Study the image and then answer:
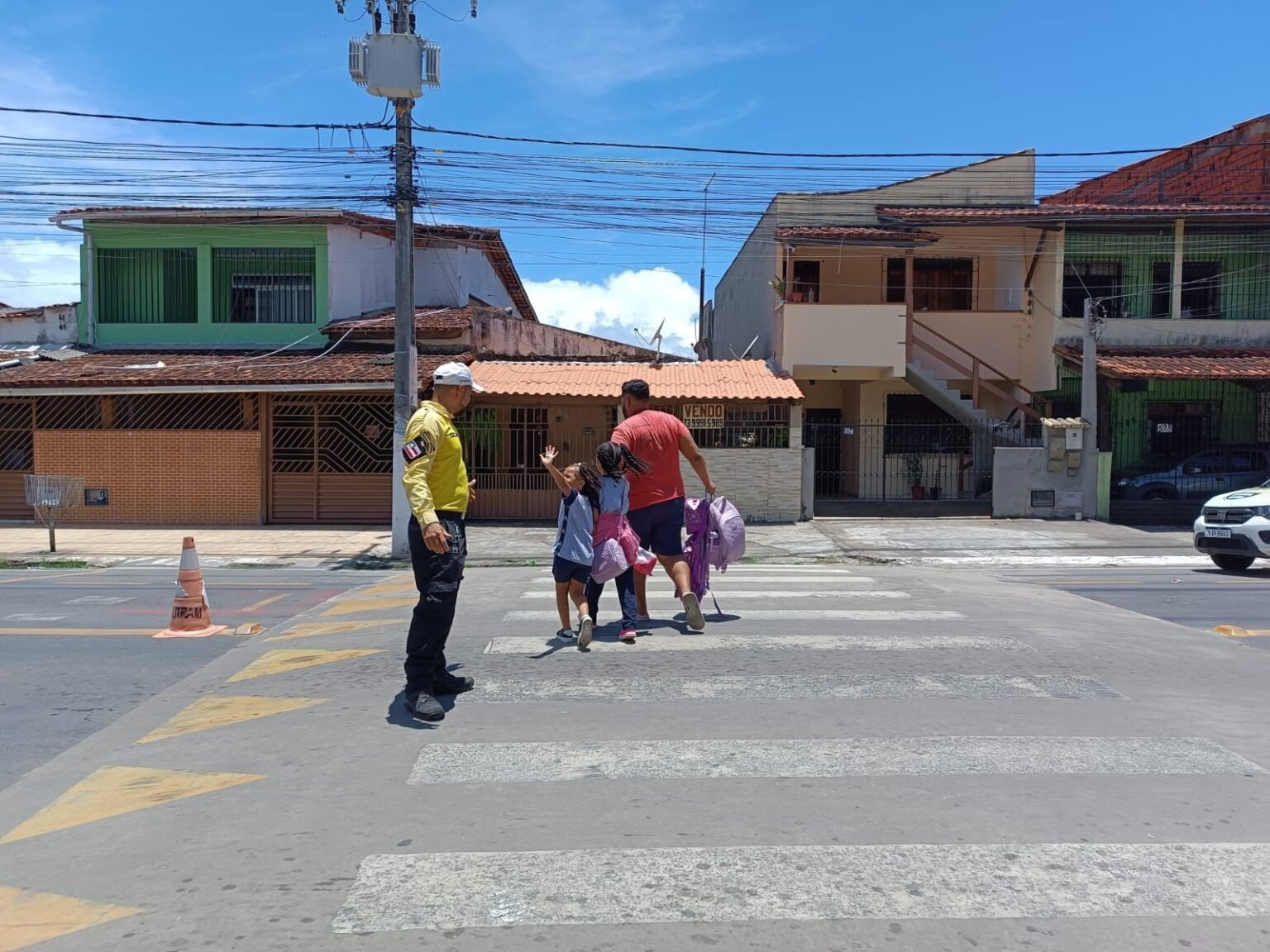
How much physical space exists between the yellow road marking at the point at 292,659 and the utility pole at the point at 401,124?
7.06m

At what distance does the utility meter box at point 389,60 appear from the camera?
568 inches

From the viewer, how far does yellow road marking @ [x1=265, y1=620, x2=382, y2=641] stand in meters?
8.05

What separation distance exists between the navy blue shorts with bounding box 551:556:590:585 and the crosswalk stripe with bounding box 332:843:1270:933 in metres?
3.33

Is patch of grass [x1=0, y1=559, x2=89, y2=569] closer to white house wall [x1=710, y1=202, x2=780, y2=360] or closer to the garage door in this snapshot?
the garage door

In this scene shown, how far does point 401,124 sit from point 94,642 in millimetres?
9464

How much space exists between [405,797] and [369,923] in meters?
1.07

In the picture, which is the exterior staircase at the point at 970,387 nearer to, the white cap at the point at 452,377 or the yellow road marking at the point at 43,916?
the white cap at the point at 452,377

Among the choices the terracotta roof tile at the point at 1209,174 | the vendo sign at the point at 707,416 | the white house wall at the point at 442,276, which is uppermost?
the terracotta roof tile at the point at 1209,174

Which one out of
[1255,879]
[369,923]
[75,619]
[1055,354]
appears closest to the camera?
[369,923]

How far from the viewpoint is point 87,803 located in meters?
4.48

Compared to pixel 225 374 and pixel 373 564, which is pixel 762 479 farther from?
pixel 225 374

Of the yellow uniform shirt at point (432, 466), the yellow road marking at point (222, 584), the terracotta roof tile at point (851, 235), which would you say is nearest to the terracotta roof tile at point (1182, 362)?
the terracotta roof tile at point (851, 235)

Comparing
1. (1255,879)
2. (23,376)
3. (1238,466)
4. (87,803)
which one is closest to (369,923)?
(87,803)

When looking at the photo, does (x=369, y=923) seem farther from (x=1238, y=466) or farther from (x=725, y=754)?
(x=1238, y=466)
